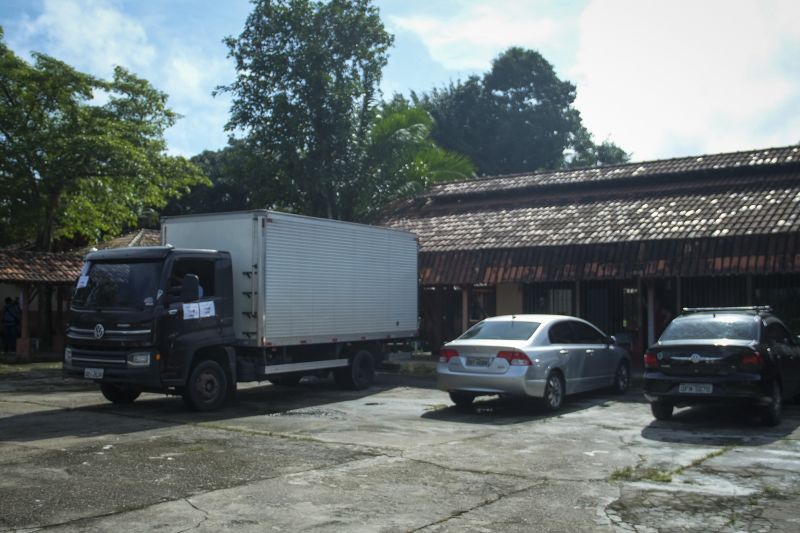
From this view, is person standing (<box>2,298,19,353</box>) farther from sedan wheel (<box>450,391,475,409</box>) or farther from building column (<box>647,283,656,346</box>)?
building column (<box>647,283,656,346</box>)

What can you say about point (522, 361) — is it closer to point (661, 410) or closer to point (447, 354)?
point (447, 354)

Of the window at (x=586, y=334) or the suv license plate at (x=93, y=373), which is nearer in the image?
the suv license plate at (x=93, y=373)

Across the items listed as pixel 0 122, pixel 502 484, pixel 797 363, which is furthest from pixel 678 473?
pixel 0 122

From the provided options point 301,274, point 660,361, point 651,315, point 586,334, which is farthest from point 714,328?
point 651,315

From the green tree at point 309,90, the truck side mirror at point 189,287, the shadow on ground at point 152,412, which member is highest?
the green tree at point 309,90

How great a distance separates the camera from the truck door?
41.1ft

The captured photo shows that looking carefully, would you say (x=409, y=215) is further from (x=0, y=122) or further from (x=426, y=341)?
(x=0, y=122)

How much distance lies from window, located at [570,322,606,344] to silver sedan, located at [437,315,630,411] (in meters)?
0.02

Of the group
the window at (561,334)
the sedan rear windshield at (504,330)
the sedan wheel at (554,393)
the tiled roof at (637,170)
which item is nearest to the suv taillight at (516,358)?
the sedan rear windshield at (504,330)

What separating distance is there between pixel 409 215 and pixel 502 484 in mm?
19871

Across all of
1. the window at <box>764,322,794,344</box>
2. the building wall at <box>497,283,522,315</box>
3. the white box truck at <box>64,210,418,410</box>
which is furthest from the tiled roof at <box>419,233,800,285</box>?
the white box truck at <box>64,210,418,410</box>

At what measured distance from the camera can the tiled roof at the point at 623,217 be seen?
19.6 metres

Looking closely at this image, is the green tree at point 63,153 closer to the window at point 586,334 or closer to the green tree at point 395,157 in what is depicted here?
the green tree at point 395,157

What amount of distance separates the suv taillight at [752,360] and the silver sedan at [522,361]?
9.99 feet
